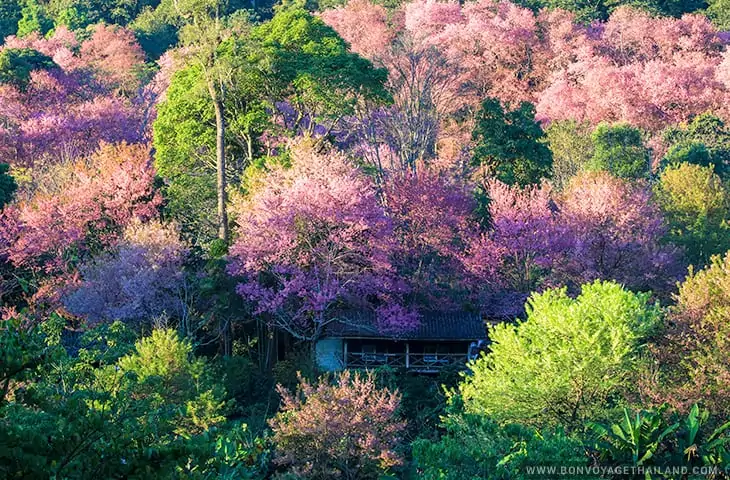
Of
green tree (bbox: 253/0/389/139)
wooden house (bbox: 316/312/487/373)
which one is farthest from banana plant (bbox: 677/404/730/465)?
green tree (bbox: 253/0/389/139)

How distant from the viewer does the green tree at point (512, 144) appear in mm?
32906

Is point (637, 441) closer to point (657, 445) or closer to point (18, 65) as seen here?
point (657, 445)

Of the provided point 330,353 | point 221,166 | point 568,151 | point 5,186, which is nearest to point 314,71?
point 221,166

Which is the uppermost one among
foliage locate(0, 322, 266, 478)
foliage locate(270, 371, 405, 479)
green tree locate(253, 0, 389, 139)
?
green tree locate(253, 0, 389, 139)

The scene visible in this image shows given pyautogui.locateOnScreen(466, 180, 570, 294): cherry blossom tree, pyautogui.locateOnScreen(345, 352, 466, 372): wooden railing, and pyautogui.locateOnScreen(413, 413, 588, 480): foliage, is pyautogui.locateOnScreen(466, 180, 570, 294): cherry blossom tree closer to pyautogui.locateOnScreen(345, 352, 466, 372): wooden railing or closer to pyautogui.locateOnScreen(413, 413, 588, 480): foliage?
pyautogui.locateOnScreen(345, 352, 466, 372): wooden railing

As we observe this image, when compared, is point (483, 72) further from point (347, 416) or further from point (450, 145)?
point (347, 416)

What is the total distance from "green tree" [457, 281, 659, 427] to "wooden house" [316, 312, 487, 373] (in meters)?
6.94

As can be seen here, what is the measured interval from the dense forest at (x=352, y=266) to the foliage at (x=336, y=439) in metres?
0.06

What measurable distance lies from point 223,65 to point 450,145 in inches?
589

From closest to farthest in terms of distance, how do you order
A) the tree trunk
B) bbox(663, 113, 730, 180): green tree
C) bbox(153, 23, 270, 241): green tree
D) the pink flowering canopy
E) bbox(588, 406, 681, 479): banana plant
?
bbox(588, 406, 681, 479): banana plant → the tree trunk → bbox(153, 23, 270, 241): green tree → bbox(663, 113, 730, 180): green tree → the pink flowering canopy

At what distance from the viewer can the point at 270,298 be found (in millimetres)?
26844

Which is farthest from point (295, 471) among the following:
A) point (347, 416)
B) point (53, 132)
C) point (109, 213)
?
point (53, 132)

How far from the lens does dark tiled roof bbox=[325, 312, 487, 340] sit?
27672 mm

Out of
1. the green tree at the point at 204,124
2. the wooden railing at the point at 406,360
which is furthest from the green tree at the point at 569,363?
the green tree at the point at 204,124
